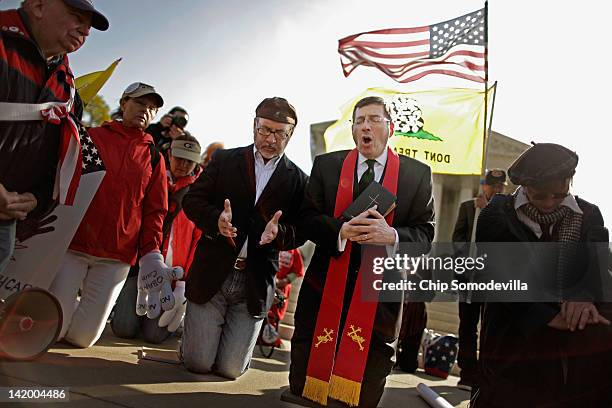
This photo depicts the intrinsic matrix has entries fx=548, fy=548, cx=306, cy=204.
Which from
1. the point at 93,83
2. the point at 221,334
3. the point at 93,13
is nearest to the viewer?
the point at 93,13

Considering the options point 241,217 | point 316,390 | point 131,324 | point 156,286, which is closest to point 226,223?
point 241,217

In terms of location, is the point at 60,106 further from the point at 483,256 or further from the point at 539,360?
the point at 539,360

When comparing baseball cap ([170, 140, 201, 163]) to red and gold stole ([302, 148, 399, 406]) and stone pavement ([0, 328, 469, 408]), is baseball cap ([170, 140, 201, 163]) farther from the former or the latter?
red and gold stole ([302, 148, 399, 406])

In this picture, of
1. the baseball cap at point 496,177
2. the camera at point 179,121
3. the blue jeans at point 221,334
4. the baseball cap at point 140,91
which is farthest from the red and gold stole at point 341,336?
the camera at point 179,121

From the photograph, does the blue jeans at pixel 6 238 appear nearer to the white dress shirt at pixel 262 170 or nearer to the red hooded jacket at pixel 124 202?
the red hooded jacket at pixel 124 202

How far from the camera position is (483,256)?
11.6 feet

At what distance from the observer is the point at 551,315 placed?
308cm

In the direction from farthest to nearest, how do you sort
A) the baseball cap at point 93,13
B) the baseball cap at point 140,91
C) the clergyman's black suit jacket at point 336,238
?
the baseball cap at point 140,91 → the clergyman's black suit jacket at point 336,238 → the baseball cap at point 93,13

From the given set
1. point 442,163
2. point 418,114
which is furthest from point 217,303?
point 418,114

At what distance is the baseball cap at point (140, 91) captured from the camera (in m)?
4.41

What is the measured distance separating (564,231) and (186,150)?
3590 millimetres

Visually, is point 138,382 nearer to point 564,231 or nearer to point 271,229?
point 271,229

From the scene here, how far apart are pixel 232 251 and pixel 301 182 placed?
773mm

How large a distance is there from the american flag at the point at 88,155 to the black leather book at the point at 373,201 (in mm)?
1583
